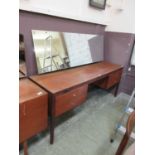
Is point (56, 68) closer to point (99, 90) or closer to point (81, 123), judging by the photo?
point (81, 123)

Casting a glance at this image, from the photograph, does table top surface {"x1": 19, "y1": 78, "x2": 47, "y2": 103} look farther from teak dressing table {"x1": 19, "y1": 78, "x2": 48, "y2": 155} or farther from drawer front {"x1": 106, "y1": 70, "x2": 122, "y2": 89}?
drawer front {"x1": 106, "y1": 70, "x2": 122, "y2": 89}

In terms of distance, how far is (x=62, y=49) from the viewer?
1.80m

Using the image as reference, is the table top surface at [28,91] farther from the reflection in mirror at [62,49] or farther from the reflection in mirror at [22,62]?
the reflection in mirror at [62,49]

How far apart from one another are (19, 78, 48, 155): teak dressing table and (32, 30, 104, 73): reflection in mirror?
0.40 m

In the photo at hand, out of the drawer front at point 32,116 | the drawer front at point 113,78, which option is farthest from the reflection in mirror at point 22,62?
the drawer front at point 113,78

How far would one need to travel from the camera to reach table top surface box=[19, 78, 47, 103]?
1.12m

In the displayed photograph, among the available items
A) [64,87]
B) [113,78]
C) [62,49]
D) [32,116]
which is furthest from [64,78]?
[113,78]

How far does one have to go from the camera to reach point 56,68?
1724mm

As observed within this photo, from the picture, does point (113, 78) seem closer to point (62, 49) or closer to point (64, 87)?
point (62, 49)

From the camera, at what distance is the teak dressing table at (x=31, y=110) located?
110cm
